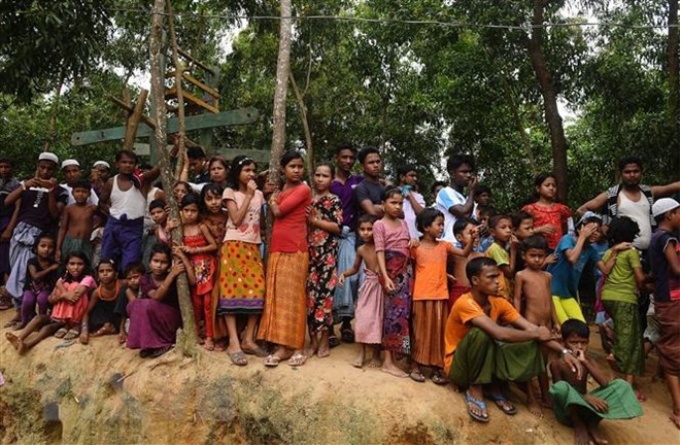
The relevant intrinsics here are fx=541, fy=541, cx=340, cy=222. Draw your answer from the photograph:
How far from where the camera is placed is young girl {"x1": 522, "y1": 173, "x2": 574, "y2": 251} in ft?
17.1

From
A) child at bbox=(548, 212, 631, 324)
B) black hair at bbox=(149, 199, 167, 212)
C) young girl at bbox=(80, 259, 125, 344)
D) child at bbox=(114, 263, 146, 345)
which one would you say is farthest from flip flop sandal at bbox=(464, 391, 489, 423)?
young girl at bbox=(80, 259, 125, 344)

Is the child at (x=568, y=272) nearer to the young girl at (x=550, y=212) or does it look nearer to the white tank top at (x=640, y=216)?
the young girl at (x=550, y=212)

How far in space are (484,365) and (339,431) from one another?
3.85 ft

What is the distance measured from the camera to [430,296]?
4.36 metres

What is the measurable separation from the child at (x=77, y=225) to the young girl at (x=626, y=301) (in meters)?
5.40

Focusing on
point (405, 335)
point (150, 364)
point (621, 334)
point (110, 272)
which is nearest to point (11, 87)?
point (110, 272)

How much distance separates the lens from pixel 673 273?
4.48m

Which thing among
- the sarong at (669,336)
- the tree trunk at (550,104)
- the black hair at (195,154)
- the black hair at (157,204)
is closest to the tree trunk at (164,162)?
the black hair at (157,204)

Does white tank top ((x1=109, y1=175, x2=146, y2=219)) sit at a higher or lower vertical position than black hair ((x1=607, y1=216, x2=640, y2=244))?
higher

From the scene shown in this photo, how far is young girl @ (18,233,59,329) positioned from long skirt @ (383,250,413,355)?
150 inches

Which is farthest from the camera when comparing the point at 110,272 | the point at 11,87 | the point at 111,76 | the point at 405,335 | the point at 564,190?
the point at 111,76

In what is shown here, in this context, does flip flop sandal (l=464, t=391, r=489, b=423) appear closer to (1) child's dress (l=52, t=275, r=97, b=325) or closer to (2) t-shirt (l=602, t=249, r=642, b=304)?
(2) t-shirt (l=602, t=249, r=642, b=304)

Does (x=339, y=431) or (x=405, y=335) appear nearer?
(x=339, y=431)

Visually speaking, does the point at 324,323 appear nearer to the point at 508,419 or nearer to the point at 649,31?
the point at 508,419
